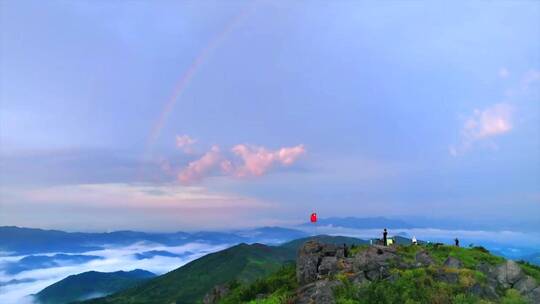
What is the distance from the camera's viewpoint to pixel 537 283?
2178 inches

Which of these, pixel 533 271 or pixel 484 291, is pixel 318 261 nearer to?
pixel 484 291

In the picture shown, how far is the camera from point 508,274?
185ft

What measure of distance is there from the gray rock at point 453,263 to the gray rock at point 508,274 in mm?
4187

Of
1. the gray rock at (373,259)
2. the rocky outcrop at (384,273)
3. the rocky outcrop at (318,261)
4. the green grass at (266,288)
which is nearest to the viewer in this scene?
the rocky outcrop at (384,273)

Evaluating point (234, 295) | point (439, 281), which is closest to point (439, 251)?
point (439, 281)

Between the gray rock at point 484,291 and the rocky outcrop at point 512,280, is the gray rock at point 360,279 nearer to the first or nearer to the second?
the gray rock at point 484,291

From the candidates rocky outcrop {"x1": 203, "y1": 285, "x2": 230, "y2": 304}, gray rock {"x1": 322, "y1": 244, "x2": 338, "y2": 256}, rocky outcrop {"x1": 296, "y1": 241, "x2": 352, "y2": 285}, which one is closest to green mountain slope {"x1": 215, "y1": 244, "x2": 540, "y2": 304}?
rocky outcrop {"x1": 296, "y1": 241, "x2": 352, "y2": 285}

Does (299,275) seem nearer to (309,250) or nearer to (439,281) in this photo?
(309,250)

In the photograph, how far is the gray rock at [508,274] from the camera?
5591 centimetres

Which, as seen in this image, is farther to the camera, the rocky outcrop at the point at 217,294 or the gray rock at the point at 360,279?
the rocky outcrop at the point at 217,294

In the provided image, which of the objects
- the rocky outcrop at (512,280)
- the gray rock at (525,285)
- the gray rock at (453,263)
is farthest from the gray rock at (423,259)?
the gray rock at (525,285)

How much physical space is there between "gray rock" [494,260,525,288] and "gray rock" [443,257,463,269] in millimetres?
4187

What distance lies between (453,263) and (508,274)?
20.2ft

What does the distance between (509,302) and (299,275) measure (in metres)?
25.1
